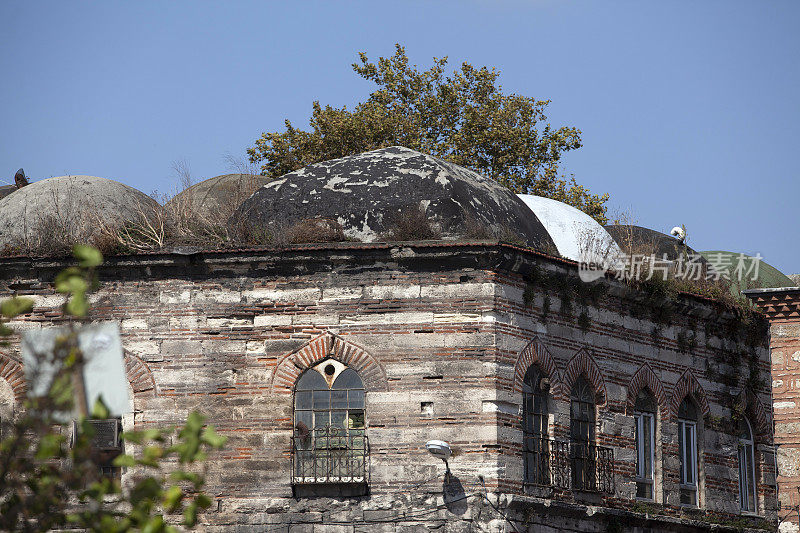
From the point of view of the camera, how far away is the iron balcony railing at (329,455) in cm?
1356

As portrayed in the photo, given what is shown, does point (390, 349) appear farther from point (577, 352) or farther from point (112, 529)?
point (112, 529)

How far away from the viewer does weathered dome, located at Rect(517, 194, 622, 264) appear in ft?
53.9

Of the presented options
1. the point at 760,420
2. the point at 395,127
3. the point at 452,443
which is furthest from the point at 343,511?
the point at 395,127

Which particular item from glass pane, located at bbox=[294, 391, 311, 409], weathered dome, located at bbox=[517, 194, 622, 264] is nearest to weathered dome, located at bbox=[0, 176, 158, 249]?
glass pane, located at bbox=[294, 391, 311, 409]

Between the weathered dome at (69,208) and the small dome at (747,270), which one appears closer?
the weathered dome at (69,208)

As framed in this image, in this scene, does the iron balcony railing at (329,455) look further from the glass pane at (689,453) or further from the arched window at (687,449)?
the glass pane at (689,453)

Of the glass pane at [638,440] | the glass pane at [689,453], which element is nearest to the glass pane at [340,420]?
the glass pane at [638,440]

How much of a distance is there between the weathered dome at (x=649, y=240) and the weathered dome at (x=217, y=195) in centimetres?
622

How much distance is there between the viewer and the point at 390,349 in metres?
13.7

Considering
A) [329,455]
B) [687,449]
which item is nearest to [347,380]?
[329,455]

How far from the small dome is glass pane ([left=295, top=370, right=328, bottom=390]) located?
8.88 m

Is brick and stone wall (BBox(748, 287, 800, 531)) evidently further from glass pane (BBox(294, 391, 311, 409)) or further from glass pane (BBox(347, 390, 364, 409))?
glass pane (BBox(294, 391, 311, 409))

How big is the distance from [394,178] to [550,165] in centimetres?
1178

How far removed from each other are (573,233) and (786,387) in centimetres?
393
